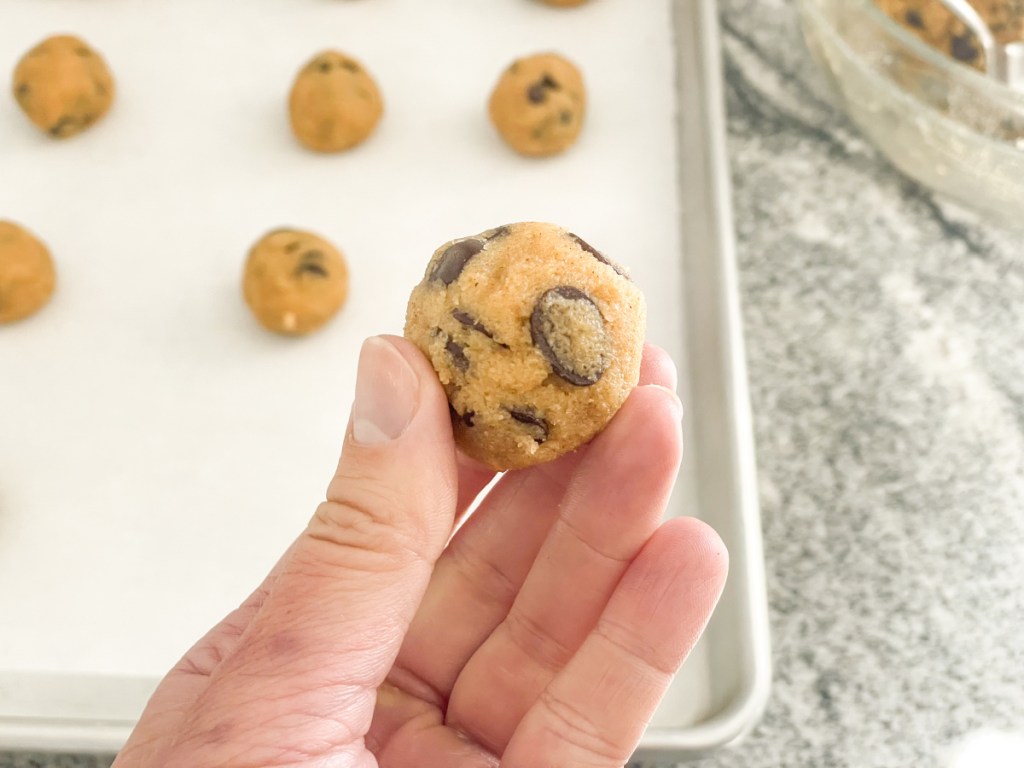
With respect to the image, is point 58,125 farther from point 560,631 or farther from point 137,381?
point 560,631

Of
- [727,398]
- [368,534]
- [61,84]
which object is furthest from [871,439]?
[61,84]

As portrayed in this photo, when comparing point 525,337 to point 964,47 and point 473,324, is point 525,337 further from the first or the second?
point 964,47

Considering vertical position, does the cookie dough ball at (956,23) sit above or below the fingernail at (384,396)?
above

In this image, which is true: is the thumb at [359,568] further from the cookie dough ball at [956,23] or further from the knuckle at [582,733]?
the cookie dough ball at [956,23]

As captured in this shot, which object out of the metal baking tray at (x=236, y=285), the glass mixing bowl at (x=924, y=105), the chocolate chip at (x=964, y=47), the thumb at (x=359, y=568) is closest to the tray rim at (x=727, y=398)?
the metal baking tray at (x=236, y=285)

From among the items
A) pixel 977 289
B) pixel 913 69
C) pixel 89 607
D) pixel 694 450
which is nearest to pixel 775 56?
pixel 913 69
